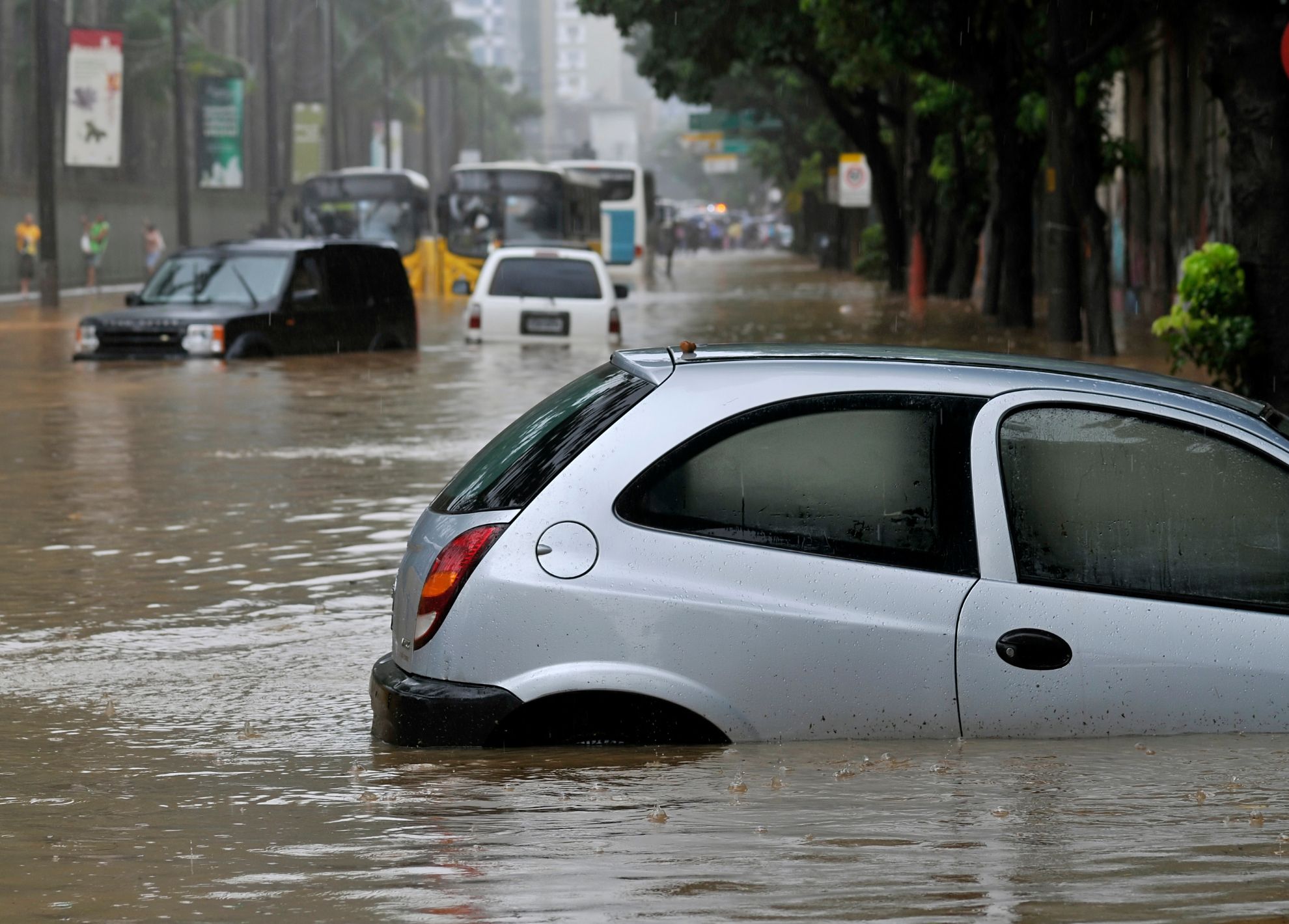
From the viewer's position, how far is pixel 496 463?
609 cm

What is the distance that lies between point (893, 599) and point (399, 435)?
1263 centimetres

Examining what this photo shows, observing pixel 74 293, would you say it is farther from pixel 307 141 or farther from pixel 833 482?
pixel 833 482

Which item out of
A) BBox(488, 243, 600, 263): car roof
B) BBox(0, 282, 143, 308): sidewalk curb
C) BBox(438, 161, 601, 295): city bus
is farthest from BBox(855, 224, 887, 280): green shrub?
BBox(488, 243, 600, 263): car roof

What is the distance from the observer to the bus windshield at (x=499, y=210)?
165ft

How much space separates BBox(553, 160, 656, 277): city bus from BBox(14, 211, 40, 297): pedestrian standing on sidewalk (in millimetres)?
17413

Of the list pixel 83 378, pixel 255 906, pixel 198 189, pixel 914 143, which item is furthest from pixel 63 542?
pixel 198 189

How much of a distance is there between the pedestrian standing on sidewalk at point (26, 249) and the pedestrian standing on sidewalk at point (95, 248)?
9.72 feet

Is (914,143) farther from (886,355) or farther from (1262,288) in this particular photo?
(886,355)

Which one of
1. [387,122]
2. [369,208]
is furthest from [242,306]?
[387,122]

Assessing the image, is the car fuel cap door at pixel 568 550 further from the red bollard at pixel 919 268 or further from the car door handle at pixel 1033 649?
the red bollard at pixel 919 268

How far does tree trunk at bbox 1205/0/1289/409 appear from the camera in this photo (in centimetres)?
1625

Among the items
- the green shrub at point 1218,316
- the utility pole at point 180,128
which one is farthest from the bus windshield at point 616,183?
the green shrub at point 1218,316

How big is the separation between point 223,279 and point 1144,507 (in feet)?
67.8

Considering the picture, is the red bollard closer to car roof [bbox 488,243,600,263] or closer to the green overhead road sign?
car roof [bbox 488,243,600,263]
